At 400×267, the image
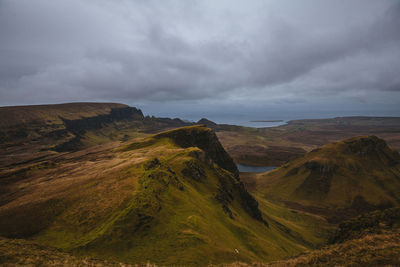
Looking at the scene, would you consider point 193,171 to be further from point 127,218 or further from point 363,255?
point 363,255

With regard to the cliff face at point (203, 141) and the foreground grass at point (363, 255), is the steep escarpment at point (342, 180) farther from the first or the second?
the foreground grass at point (363, 255)

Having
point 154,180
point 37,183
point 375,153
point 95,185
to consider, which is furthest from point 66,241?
point 375,153

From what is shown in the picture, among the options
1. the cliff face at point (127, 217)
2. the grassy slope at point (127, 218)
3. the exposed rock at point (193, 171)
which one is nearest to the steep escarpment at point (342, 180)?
the exposed rock at point (193, 171)

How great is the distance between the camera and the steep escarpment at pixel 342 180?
104856mm

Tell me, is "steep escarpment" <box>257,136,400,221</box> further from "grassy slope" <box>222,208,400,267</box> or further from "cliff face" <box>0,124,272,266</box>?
"cliff face" <box>0,124,272,266</box>

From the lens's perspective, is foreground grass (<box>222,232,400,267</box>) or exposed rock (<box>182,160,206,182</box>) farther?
exposed rock (<box>182,160,206,182</box>)

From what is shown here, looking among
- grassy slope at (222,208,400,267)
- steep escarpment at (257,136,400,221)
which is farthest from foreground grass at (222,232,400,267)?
steep escarpment at (257,136,400,221)

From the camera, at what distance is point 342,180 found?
119500mm

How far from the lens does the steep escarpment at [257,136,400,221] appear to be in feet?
344

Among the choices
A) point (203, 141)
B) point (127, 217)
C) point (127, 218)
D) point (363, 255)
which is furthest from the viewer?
point (203, 141)

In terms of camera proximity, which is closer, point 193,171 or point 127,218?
point 127,218

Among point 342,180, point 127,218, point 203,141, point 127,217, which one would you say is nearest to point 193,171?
point 127,217

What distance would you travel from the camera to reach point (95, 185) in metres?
35.2

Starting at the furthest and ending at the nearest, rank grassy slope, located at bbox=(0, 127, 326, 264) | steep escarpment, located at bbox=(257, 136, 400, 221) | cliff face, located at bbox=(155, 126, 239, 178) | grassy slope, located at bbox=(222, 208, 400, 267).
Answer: steep escarpment, located at bbox=(257, 136, 400, 221)
cliff face, located at bbox=(155, 126, 239, 178)
grassy slope, located at bbox=(0, 127, 326, 264)
grassy slope, located at bbox=(222, 208, 400, 267)
